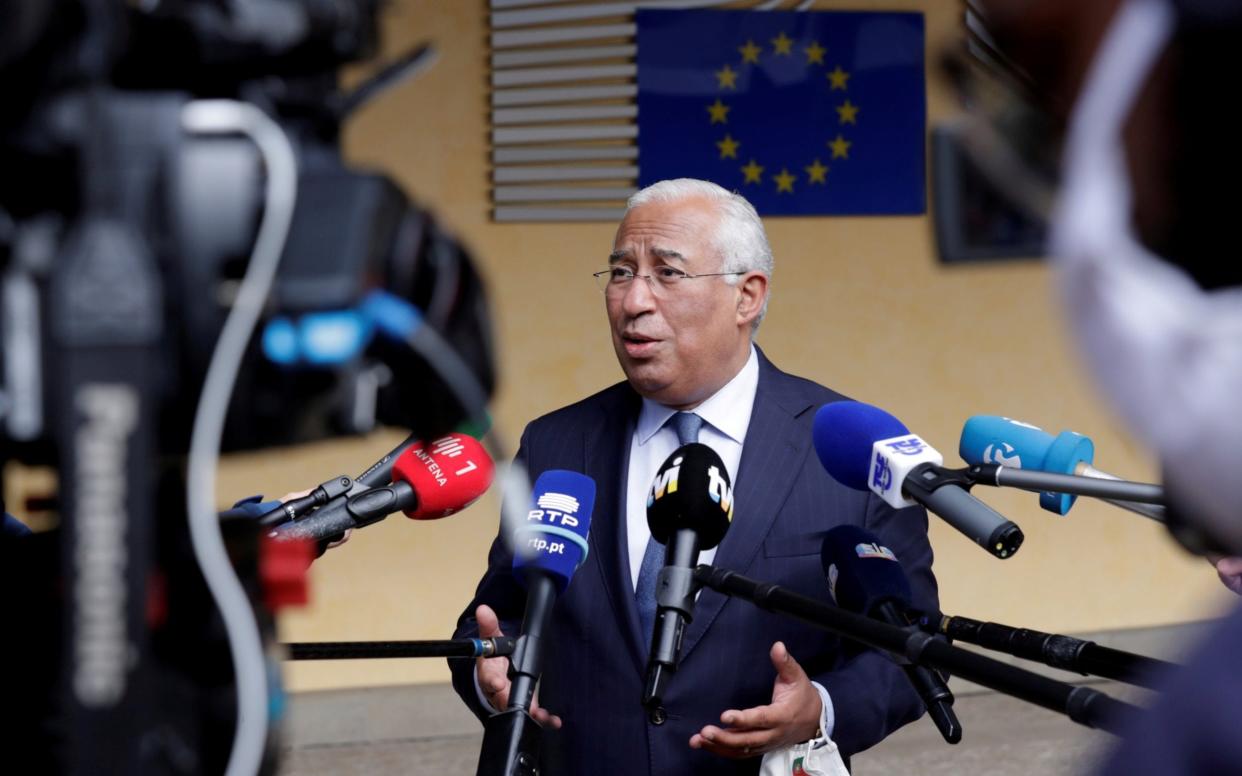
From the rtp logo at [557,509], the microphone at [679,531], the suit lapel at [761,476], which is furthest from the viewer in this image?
the suit lapel at [761,476]

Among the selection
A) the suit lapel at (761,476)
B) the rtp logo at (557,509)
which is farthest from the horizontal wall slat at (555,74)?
the rtp logo at (557,509)

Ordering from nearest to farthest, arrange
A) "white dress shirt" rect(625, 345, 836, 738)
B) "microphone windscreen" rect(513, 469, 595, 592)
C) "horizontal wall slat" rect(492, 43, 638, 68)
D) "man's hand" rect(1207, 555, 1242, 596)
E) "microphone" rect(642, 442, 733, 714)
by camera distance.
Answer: "microphone" rect(642, 442, 733, 714)
"microphone windscreen" rect(513, 469, 595, 592)
"man's hand" rect(1207, 555, 1242, 596)
"white dress shirt" rect(625, 345, 836, 738)
"horizontal wall slat" rect(492, 43, 638, 68)

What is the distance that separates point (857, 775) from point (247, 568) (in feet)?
15.0

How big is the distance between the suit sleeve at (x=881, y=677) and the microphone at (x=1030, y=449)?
516 mm

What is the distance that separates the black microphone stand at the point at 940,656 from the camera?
1269mm

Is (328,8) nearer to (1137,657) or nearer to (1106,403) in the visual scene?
(1106,403)

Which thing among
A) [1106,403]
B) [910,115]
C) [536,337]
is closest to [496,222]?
A: [536,337]

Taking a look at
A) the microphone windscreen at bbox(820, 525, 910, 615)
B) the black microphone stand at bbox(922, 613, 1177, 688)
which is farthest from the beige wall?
the black microphone stand at bbox(922, 613, 1177, 688)

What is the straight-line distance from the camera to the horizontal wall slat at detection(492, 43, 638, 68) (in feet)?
18.8

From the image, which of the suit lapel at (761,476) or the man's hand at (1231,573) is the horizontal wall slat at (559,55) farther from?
the man's hand at (1231,573)

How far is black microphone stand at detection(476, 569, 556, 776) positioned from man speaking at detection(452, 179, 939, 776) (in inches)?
25.1

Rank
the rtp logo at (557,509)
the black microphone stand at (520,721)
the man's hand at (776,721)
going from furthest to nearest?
the man's hand at (776,721)
the rtp logo at (557,509)
the black microphone stand at (520,721)

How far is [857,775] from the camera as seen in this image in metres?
5.50

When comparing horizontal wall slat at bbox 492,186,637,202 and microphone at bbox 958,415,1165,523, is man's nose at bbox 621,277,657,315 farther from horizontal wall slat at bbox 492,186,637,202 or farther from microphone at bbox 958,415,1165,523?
horizontal wall slat at bbox 492,186,637,202
